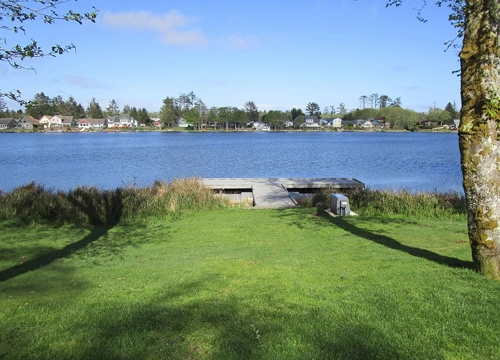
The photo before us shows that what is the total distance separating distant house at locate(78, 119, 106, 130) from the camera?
141 metres

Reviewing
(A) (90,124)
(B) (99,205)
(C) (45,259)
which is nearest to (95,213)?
(B) (99,205)

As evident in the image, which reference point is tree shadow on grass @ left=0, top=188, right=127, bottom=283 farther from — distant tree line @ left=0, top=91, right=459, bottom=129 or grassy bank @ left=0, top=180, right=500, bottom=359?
distant tree line @ left=0, top=91, right=459, bottom=129

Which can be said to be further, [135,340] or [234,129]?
[234,129]

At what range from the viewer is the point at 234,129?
15088 centimetres

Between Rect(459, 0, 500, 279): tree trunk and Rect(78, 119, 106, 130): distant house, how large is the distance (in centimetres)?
14802

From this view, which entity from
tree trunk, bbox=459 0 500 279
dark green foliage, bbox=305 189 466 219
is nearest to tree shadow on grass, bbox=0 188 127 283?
dark green foliage, bbox=305 189 466 219

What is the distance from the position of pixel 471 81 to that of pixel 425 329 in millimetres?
3196

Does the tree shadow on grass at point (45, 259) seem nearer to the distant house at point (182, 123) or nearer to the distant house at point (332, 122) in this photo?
the distant house at point (182, 123)

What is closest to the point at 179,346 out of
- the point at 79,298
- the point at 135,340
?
the point at 135,340

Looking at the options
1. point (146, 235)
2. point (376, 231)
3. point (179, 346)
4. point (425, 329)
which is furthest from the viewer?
point (146, 235)

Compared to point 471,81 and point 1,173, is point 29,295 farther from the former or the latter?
point 1,173

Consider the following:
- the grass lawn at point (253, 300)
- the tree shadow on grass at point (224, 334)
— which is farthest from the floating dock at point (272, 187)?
the tree shadow on grass at point (224, 334)

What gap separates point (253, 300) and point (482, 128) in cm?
350

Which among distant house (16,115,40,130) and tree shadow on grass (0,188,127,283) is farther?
distant house (16,115,40,130)
